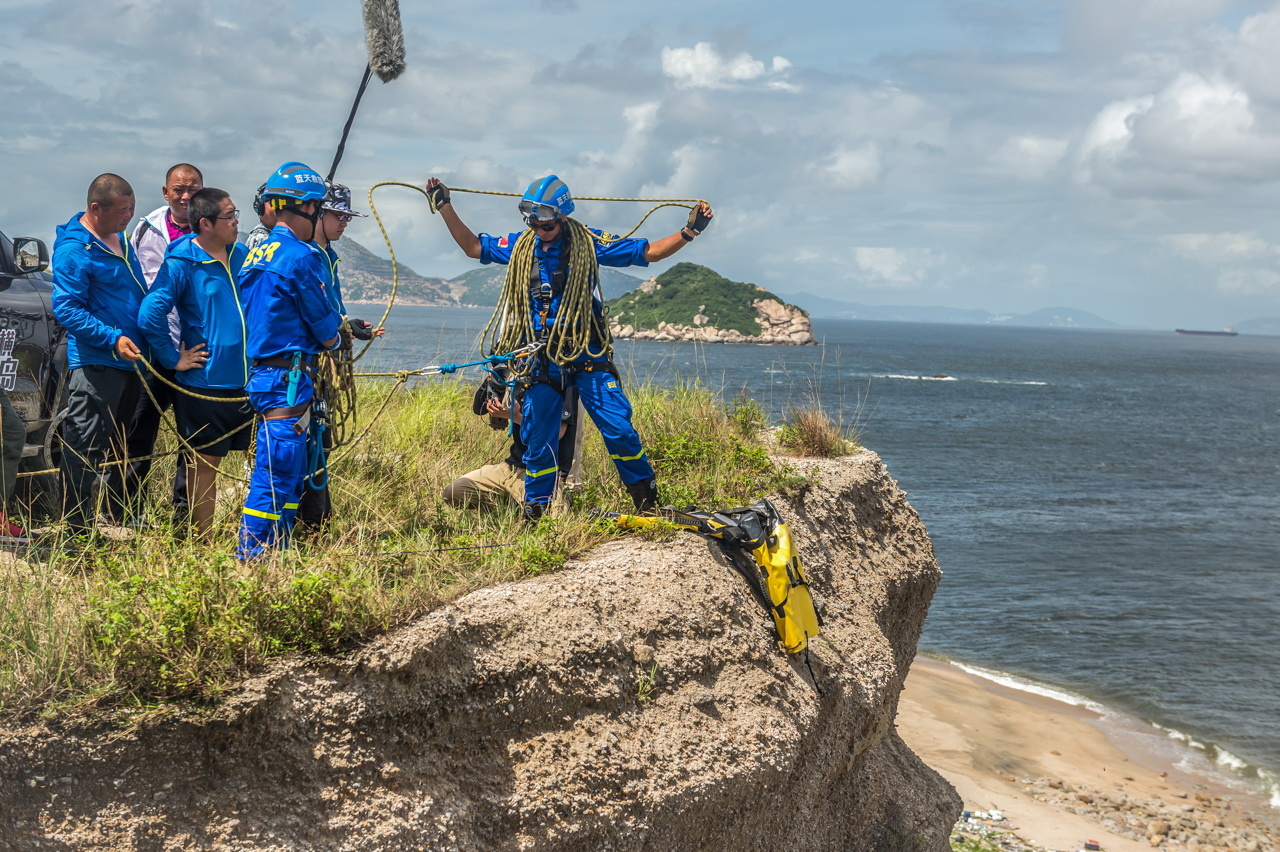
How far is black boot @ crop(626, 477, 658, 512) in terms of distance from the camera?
6672 mm

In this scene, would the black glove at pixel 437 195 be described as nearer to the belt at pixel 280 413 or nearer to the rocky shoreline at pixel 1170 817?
the belt at pixel 280 413

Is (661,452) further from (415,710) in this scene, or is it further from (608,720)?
(415,710)

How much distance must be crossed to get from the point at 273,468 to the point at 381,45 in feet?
10.9

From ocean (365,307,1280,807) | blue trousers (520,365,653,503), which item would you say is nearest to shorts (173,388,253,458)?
blue trousers (520,365,653,503)

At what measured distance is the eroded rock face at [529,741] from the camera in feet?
13.3

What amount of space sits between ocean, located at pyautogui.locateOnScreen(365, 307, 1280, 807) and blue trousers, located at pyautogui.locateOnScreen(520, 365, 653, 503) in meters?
2.12

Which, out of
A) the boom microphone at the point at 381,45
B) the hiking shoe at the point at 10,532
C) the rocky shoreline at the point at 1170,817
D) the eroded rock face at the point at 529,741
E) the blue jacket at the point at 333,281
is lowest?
the rocky shoreline at the point at 1170,817

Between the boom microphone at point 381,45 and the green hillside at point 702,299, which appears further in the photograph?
the green hillside at point 702,299

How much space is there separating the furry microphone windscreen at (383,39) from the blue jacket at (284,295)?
215cm

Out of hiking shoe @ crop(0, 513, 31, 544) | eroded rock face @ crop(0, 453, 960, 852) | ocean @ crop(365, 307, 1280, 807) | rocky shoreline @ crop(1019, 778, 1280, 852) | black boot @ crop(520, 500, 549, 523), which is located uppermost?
black boot @ crop(520, 500, 549, 523)

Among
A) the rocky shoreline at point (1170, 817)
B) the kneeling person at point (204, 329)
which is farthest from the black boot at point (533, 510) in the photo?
the rocky shoreline at point (1170, 817)

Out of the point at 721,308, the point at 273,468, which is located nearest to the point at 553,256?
the point at 273,468

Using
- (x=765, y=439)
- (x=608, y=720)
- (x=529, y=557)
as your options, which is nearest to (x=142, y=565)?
(x=529, y=557)

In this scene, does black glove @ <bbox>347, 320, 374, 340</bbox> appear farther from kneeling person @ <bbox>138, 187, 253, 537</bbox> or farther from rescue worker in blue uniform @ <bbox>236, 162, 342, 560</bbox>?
kneeling person @ <bbox>138, 187, 253, 537</bbox>
